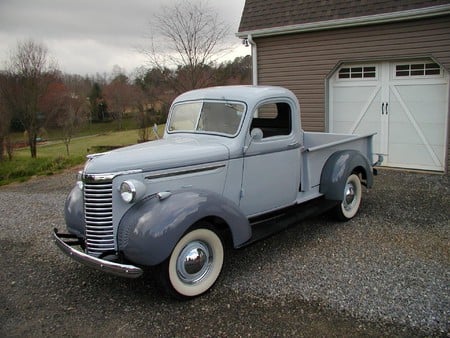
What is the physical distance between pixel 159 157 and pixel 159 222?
68cm

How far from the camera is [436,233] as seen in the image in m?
4.95

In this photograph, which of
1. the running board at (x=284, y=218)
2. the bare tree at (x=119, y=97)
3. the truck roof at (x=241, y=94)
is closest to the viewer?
the running board at (x=284, y=218)

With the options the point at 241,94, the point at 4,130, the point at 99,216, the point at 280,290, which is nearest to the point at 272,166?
the point at 241,94

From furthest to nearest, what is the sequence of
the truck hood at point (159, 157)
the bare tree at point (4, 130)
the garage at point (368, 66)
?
the bare tree at point (4, 130)
the garage at point (368, 66)
the truck hood at point (159, 157)

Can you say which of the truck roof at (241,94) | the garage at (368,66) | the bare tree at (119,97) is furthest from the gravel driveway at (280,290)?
the bare tree at (119,97)

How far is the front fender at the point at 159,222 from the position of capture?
3.22 metres

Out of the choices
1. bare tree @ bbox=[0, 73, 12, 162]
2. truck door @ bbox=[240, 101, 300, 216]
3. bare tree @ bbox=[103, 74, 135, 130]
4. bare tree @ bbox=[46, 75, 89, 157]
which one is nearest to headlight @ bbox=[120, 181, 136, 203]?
truck door @ bbox=[240, 101, 300, 216]

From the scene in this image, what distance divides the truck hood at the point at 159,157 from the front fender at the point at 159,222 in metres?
0.31

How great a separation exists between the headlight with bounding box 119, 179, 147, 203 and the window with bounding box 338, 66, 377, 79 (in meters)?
6.88

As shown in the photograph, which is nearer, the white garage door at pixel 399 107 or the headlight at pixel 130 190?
the headlight at pixel 130 190

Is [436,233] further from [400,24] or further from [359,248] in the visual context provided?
[400,24]

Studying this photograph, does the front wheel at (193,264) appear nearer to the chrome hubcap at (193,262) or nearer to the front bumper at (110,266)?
the chrome hubcap at (193,262)

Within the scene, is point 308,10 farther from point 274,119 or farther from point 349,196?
point 349,196

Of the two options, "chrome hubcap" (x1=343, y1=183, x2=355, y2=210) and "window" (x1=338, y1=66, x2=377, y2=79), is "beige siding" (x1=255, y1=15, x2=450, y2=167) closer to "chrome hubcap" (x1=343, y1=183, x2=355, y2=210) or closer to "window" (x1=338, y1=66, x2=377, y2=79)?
"window" (x1=338, y1=66, x2=377, y2=79)
